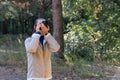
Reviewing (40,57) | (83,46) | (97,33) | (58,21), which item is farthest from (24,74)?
(97,33)

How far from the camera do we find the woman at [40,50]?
4.18 m

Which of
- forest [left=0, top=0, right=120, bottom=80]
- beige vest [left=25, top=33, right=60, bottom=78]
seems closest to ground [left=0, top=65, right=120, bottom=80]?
forest [left=0, top=0, right=120, bottom=80]

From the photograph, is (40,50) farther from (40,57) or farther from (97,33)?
(97,33)

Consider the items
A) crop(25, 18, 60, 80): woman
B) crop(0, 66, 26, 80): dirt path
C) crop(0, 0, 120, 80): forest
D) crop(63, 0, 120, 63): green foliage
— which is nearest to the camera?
crop(25, 18, 60, 80): woman

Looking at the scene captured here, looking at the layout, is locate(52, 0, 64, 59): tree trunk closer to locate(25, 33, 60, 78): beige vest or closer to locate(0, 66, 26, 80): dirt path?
locate(0, 66, 26, 80): dirt path

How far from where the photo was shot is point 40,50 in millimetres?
4293

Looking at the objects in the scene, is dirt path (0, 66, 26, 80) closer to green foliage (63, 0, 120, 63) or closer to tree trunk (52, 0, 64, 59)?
tree trunk (52, 0, 64, 59)

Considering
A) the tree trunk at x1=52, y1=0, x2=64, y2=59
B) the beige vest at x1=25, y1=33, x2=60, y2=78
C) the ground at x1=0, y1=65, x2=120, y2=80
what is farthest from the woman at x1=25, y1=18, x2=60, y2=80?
the tree trunk at x1=52, y1=0, x2=64, y2=59

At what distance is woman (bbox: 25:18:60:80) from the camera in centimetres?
418

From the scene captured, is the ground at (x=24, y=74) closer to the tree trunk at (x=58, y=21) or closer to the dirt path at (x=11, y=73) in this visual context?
the dirt path at (x=11, y=73)

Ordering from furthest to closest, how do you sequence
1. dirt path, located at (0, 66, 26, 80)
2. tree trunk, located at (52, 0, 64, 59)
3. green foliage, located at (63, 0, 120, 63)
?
green foliage, located at (63, 0, 120, 63) → tree trunk, located at (52, 0, 64, 59) → dirt path, located at (0, 66, 26, 80)

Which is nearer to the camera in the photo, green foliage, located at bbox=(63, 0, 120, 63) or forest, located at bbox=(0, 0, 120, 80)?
forest, located at bbox=(0, 0, 120, 80)

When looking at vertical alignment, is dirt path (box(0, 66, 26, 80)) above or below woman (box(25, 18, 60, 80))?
below

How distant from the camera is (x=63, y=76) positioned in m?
8.83
